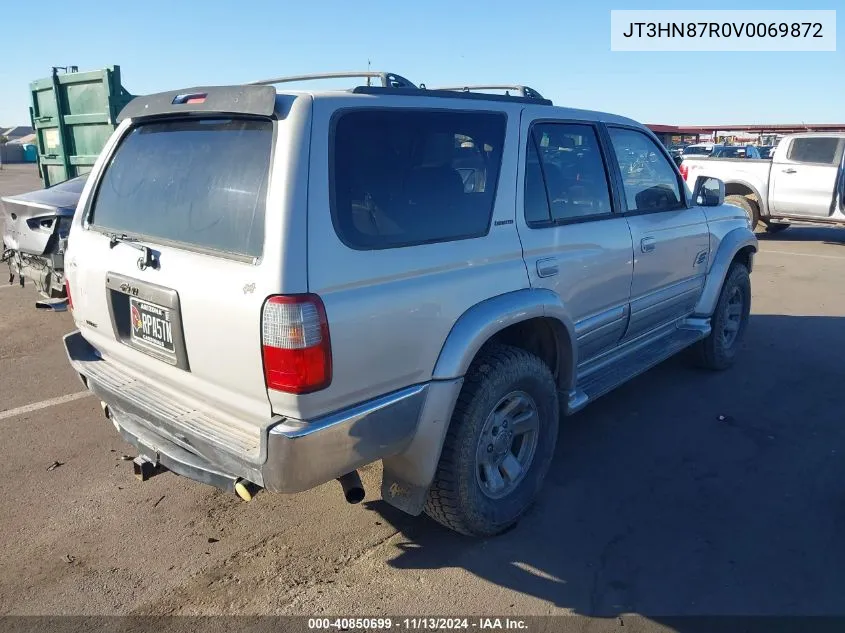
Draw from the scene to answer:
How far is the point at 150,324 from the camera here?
8.73ft

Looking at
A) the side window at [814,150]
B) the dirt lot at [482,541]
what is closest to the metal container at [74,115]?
the dirt lot at [482,541]

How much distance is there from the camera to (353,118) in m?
2.41

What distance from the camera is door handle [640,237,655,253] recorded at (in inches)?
156

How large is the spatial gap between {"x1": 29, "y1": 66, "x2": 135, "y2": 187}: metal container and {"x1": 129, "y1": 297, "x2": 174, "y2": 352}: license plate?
5.32m

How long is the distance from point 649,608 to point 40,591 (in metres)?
2.51

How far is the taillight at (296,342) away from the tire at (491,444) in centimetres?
81

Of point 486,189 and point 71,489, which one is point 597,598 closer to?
point 486,189

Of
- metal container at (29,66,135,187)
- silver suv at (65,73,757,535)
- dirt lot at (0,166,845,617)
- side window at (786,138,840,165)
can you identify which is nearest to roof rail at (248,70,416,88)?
silver suv at (65,73,757,535)

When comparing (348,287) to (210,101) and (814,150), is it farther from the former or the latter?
(814,150)

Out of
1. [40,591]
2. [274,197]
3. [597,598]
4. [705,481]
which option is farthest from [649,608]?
[40,591]

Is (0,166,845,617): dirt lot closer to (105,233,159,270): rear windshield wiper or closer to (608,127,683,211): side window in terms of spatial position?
(105,233,159,270): rear windshield wiper

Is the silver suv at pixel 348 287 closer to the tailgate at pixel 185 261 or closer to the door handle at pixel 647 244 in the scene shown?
the tailgate at pixel 185 261

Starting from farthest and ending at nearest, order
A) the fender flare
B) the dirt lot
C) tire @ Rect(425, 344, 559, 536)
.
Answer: the fender flare, tire @ Rect(425, 344, 559, 536), the dirt lot

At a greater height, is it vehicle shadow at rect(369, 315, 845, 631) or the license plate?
the license plate
